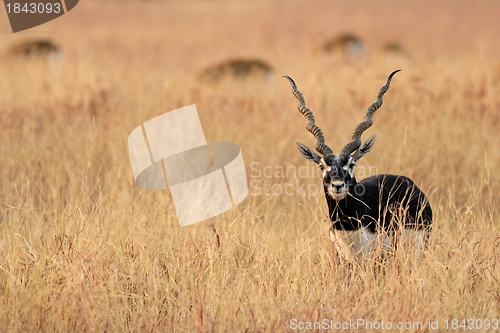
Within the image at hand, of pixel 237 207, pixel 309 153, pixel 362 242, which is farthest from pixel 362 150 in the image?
pixel 237 207

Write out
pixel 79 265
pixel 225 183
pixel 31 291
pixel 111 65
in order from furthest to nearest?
pixel 111 65 → pixel 225 183 → pixel 79 265 → pixel 31 291

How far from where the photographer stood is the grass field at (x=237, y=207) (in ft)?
13.0

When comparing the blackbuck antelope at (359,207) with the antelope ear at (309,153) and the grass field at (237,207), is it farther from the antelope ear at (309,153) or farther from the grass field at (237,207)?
the grass field at (237,207)

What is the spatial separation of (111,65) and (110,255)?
34.5ft

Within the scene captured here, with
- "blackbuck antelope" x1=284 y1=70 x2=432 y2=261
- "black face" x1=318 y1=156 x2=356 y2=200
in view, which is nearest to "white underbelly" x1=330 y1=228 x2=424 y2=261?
"blackbuck antelope" x1=284 y1=70 x2=432 y2=261

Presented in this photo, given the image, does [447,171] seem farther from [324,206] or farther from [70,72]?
[70,72]

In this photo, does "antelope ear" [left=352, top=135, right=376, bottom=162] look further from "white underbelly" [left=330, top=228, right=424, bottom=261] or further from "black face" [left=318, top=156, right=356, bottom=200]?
"white underbelly" [left=330, top=228, right=424, bottom=261]

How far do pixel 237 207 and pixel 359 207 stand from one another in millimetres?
1685

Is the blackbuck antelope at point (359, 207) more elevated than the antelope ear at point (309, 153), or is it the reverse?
the antelope ear at point (309, 153)

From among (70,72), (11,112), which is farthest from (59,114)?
(70,72)

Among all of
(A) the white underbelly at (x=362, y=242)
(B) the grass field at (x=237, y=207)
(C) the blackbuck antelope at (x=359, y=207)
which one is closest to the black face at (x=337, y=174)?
(C) the blackbuck antelope at (x=359, y=207)

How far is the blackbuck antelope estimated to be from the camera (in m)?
4.48

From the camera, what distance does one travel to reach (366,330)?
145 inches

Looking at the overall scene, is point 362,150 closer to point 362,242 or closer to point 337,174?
point 337,174
